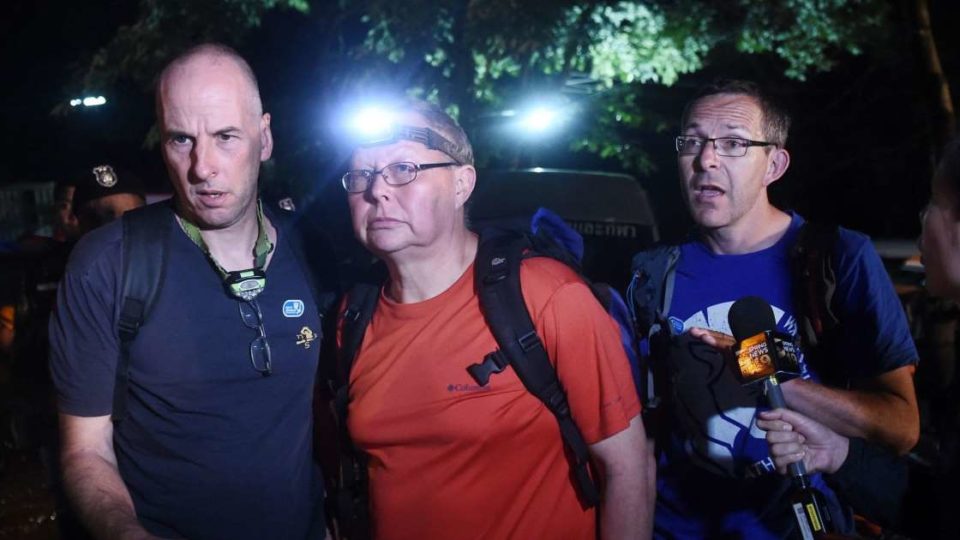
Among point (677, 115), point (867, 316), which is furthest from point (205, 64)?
point (677, 115)

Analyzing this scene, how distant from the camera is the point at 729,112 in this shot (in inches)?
115

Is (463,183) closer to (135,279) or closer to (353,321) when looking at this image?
(353,321)

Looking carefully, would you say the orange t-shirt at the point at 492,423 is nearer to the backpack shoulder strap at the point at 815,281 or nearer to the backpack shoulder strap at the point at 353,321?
the backpack shoulder strap at the point at 353,321

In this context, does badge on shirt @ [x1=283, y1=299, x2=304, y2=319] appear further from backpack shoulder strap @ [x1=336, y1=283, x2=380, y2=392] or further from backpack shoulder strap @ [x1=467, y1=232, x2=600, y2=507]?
backpack shoulder strap @ [x1=467, y1=232, x2=600, y2=507]

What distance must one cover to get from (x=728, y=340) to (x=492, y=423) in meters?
0.80

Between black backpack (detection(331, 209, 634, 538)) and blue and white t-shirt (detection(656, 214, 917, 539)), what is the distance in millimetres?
273

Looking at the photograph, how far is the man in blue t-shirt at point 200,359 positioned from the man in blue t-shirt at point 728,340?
139 cm

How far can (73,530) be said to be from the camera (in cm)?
289

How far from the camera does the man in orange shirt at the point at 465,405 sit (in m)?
2.46

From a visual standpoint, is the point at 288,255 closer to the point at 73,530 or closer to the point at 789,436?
the point at 73,530

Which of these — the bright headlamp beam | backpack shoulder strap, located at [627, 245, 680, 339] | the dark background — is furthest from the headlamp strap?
the dark background

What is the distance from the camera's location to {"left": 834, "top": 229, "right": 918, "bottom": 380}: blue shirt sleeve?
2.52 meters

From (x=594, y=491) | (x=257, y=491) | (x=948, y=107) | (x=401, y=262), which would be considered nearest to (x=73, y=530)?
(x=257, y=491)

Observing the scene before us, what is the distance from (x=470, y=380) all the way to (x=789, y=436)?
96cm
